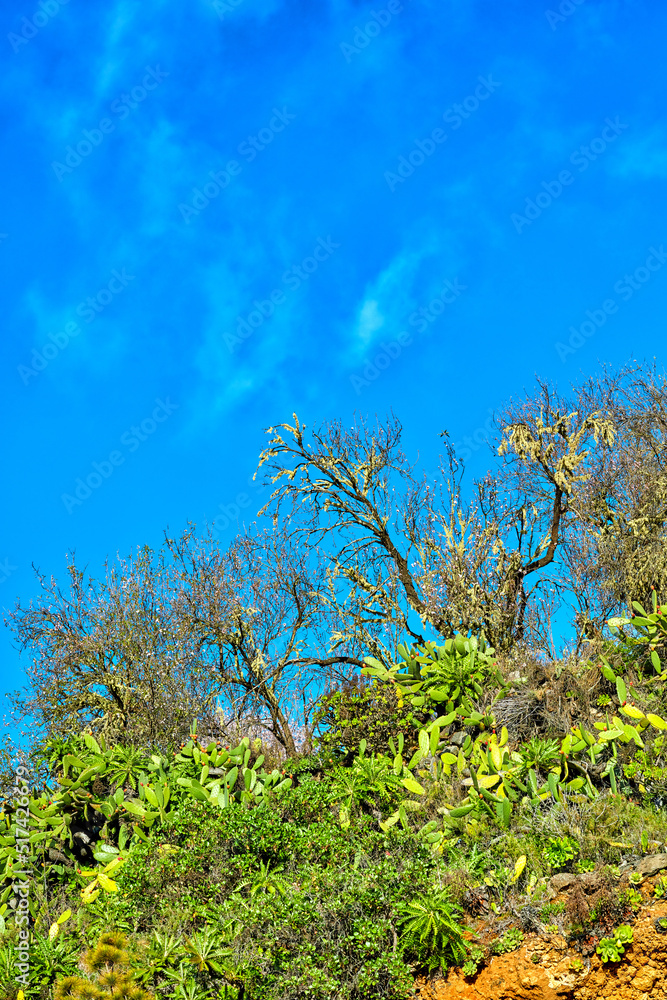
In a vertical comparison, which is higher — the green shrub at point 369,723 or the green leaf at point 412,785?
the green shrub at point 369,723

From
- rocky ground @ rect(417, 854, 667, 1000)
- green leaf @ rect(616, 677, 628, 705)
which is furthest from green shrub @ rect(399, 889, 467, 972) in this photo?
green leaf @ rect(616, 677, 628, 705)

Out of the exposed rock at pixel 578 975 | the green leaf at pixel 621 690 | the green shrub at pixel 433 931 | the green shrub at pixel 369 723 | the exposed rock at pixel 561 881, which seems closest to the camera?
the exposed rock at pixel 578 975

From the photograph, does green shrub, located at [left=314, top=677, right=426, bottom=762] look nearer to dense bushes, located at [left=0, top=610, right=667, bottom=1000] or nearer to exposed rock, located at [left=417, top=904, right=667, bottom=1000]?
dense bushes, located at [left=0, top=610, right=667, bottom=1000]

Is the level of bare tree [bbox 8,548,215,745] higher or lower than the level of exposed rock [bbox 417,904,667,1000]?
higher

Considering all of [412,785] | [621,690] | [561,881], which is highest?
[621,690]

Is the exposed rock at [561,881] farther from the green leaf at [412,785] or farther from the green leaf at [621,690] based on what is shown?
the green leaf at [621,690]

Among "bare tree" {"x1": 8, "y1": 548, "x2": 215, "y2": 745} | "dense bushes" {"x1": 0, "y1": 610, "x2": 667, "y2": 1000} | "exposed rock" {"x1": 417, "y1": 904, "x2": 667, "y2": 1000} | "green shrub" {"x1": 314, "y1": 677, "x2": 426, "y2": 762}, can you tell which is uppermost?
"bare tree" {"x1": 8, "y1": 548, "x2": 215, "y2": 745}

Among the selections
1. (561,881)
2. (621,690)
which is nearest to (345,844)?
(561,881)

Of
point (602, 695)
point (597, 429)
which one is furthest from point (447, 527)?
point (602, 695)

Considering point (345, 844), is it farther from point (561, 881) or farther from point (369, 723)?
point (369, 723)

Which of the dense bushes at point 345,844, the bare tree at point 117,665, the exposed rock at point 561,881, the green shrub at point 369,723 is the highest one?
the bare tree at point 117,665

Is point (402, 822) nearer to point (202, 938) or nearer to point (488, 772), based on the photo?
point (488, 772)

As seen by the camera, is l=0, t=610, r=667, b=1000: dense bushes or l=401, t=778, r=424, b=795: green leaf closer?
l=0, t=610, r=667, b=1000: dense bushes

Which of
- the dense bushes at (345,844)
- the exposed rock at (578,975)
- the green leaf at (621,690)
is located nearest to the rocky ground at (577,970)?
the exposed rock at (578,975)
